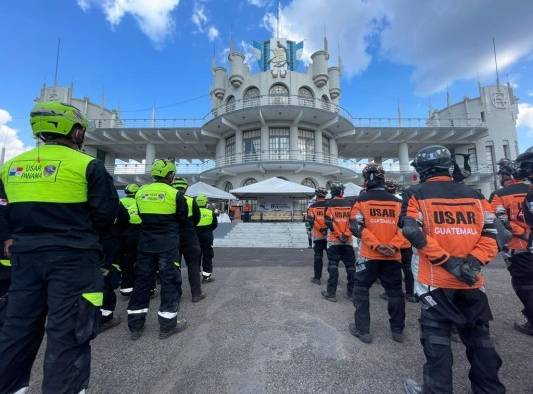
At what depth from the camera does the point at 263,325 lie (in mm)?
3223

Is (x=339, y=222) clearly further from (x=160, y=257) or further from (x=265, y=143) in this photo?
(x=265, y=143)

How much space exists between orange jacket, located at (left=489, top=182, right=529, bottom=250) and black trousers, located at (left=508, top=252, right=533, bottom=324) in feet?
0.46

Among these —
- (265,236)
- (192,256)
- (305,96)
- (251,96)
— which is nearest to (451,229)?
(192,256)

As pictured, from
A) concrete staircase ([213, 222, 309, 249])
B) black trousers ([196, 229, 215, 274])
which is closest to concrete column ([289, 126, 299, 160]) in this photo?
concrete staircase ([213, 222, 309, 249])

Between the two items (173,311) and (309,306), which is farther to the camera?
(309,306)

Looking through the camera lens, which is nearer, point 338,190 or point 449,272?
point 449,272

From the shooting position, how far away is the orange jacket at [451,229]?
6.23ft

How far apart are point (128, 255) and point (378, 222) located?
4116mm

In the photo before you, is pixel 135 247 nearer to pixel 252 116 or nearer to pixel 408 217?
pixel 408 217

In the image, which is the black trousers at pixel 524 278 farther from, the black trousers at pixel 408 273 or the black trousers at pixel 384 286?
the black trousers at pixel 384 286

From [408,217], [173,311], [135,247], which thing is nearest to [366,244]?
[408,217]

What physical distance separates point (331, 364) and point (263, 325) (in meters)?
1.09

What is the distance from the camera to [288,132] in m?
23.5

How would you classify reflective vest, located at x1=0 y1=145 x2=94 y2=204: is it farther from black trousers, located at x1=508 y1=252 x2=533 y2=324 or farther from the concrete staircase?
the concrete staircase
